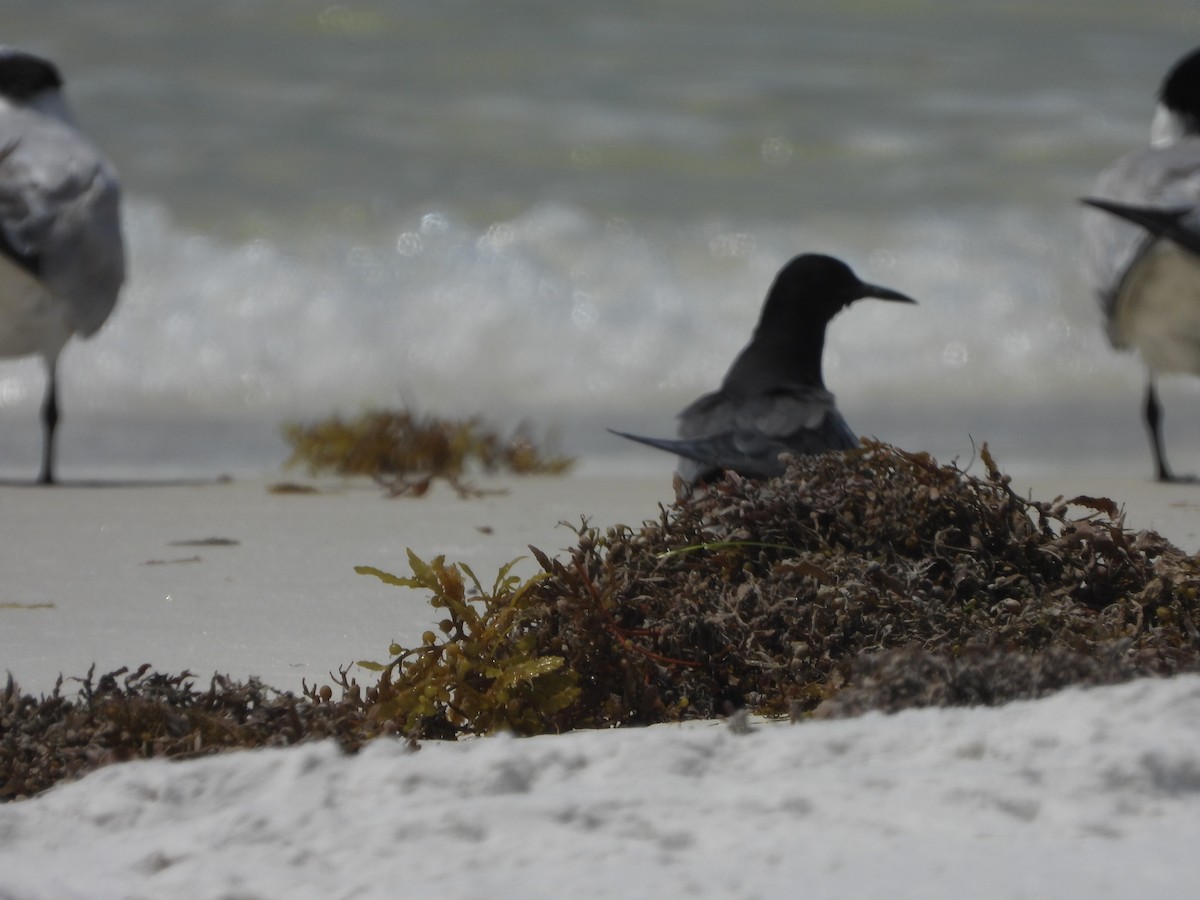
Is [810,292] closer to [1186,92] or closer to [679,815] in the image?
[679,815]

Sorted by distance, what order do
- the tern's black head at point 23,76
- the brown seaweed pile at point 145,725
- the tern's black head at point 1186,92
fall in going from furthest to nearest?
the tern's black head at point 23,76, the tern's black head at point 1186,92, the brown seaweed pile at point 145,725

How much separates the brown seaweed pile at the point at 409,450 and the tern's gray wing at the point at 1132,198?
7.75 feet

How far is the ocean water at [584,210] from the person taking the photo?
9180 millimetres

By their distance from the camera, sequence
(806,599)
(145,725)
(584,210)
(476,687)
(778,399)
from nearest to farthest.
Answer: (145,725) < (476,687) < (806,599) < (778,399) < (584,210)

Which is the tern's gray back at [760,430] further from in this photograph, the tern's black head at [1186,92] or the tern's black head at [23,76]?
the tern's black head at [23,76]

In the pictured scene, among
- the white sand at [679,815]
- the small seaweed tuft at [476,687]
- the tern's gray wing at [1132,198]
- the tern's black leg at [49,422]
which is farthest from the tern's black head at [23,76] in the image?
the white sand at [679,815]

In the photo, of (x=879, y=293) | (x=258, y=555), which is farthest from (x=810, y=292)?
(x=258, y=555)

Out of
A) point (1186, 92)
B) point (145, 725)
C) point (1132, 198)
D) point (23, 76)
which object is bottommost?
point (145, 725)

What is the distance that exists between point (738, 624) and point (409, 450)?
3.90 meters

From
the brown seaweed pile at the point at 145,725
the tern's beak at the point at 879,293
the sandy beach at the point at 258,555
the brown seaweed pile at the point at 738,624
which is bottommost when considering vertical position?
the sandy beach at the point at 258,555

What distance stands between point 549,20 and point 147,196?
15.4 feet

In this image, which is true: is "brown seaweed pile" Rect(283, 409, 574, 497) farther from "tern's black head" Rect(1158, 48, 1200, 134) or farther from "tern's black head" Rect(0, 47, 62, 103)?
"tern's black head" Rect(1158, 48, 1200, 134)

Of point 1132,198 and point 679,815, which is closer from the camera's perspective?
point 679,815

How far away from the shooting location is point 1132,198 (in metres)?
6.09
